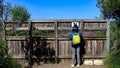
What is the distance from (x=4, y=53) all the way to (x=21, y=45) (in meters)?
3.70

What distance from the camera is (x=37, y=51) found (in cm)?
1730

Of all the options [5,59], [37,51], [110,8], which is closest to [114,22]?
[110,8]

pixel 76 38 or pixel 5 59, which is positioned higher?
pixel 76 38

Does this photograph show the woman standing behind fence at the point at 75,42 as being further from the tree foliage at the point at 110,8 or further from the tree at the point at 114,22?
the tree foliage at the point at 110,8

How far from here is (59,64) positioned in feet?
56.6

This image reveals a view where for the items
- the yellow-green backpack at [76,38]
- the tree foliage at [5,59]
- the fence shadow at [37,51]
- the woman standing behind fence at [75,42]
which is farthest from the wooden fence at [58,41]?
the tree foliage at [5,59]

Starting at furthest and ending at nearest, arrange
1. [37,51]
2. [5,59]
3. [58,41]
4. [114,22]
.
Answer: [114,22], [37,51], [58,41], [5,59]

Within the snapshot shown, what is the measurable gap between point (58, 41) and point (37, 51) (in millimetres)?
1114

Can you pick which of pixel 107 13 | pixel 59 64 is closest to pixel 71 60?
pixel 59 64

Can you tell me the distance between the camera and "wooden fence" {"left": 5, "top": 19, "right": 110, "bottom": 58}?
56.0 ft

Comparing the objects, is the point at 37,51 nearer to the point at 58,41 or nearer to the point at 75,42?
the point at 58,41

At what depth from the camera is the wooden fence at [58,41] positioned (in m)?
17.1

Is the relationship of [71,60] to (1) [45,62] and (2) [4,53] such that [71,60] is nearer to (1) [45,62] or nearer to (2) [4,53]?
(1) [45,62]

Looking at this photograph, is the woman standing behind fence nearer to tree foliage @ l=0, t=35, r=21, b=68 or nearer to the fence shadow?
the fence shadow
